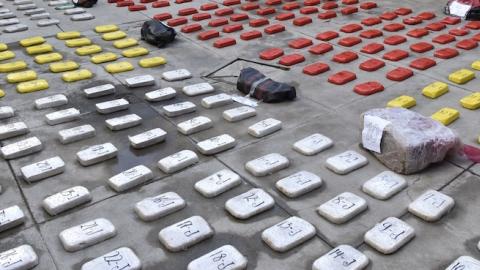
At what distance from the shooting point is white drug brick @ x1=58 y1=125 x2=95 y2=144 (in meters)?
4.38

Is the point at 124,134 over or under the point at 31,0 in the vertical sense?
under

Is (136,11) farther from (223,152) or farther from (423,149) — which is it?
(423,149)

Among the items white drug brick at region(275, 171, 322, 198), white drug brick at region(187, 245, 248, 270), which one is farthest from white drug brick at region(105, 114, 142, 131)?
white drug brick at region(187, 245, 248, 270)

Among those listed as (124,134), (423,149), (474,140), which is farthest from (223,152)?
(474,140)

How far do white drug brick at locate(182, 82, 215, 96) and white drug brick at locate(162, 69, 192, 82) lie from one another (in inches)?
12.9

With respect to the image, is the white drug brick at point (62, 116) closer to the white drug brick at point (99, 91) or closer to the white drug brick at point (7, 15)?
the white drug brick at point (99, 91)

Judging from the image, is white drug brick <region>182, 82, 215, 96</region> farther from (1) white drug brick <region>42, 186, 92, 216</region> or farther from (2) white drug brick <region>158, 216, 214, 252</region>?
(2) white drug brick <region>158, 216, 214, 252</region>

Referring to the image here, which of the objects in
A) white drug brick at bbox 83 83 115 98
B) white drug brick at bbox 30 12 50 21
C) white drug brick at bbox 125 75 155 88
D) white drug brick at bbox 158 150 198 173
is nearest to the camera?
white drug brick at bbox 158 150 198 173

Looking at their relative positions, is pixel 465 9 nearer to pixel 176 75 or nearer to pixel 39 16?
pixel 176 75

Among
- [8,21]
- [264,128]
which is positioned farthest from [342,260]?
[8,21]

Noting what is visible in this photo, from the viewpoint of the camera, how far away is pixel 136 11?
836 cm

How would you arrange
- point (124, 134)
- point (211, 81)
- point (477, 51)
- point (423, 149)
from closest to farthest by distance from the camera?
point (423, 149) < point (124, 134) < point (211, 81) < point (477, 51)

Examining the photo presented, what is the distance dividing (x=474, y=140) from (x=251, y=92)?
2254 millimetres

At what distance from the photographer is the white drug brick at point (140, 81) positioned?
5512 mm
